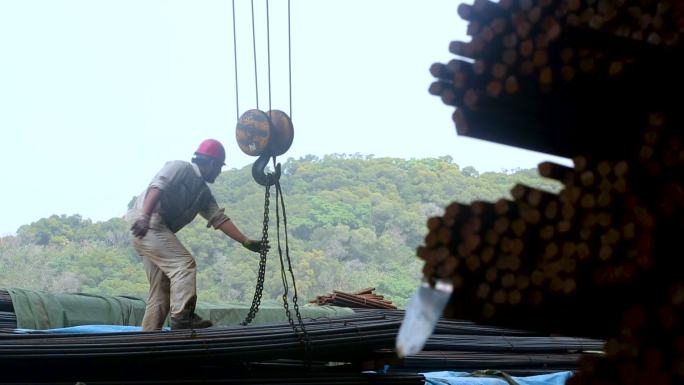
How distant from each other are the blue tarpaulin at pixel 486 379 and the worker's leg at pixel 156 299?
222 centimetres

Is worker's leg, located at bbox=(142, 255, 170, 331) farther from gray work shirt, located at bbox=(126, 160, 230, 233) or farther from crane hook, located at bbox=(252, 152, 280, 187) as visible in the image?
crane hook, located at bbox=(252, 152, 280, 187)

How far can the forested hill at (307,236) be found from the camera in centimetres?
2805

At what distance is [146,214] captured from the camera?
29.2 feet

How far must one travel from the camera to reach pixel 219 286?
2777 centimetres

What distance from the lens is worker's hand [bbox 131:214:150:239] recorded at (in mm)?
8898

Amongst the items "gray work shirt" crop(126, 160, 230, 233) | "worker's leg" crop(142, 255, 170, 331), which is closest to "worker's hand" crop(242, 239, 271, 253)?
"gray work shirt" crop(126, 160, 230, 233)

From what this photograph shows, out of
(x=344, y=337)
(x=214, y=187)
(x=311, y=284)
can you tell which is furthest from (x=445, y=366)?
(x=214, y=187)

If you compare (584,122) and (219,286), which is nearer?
(584,122)

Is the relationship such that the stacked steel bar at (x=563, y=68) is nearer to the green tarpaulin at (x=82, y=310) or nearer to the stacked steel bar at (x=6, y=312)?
the stacked steel bar at (x=6, y=312)

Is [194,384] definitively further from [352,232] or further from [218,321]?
[352,232]

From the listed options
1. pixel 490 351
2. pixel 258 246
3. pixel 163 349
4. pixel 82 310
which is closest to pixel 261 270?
pixel 258 246

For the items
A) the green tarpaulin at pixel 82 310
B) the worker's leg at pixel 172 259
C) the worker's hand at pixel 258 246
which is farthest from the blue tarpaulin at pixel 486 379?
the green tarpaulin at pixel 82 310

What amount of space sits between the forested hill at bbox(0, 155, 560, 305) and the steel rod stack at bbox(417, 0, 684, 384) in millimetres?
22499

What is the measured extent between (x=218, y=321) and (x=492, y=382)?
343cm
